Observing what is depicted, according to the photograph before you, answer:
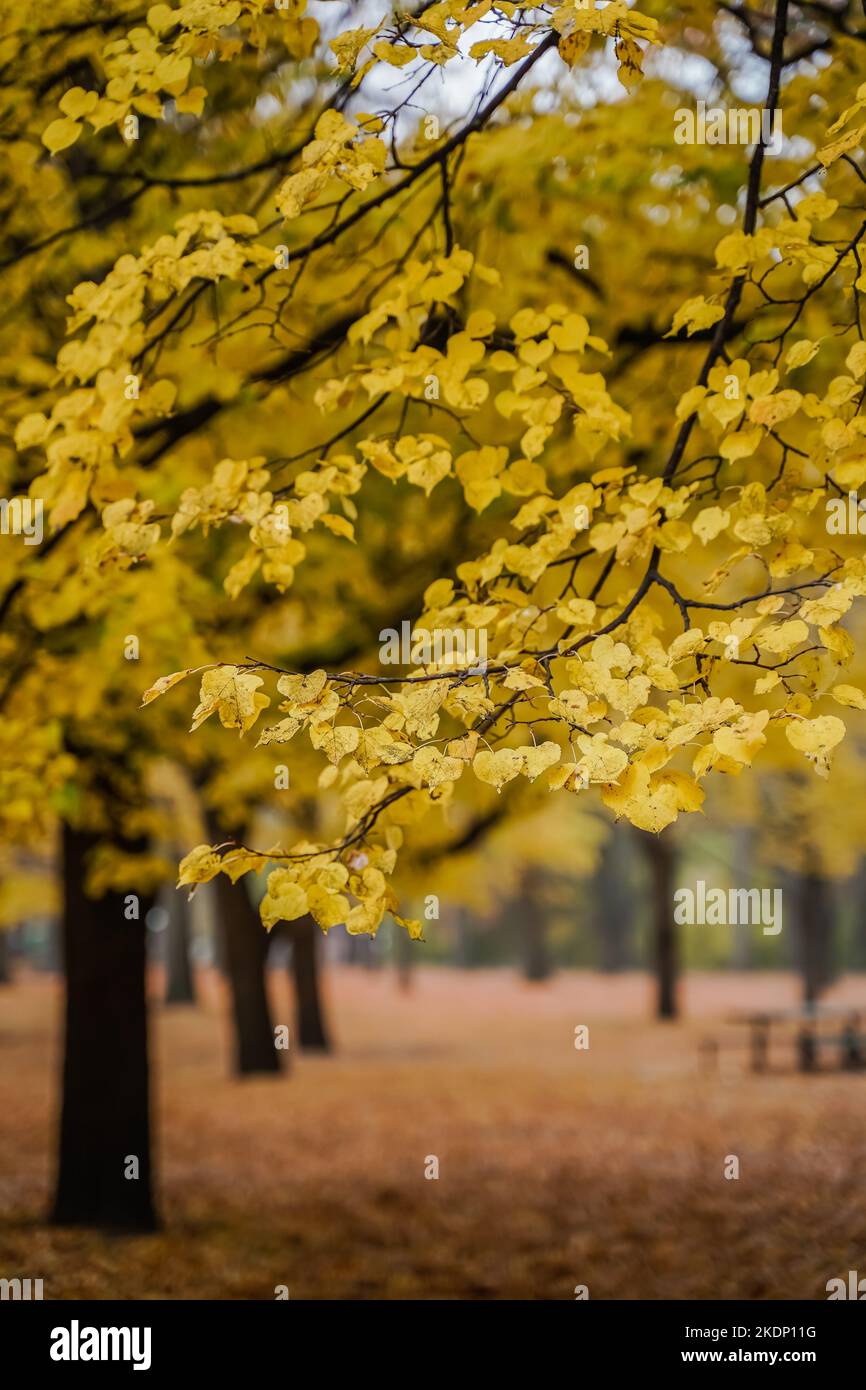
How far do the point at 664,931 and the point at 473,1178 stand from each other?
1347 centimetres

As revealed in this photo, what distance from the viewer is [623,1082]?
48.4ft

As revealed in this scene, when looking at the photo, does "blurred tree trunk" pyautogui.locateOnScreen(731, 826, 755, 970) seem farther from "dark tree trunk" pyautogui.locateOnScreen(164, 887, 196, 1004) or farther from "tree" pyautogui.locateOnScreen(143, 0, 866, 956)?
"tree" pyautogui.locateOnScreen(143, 0, 866, 956)

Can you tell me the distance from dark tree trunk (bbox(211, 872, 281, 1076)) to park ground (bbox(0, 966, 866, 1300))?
506 millimetres

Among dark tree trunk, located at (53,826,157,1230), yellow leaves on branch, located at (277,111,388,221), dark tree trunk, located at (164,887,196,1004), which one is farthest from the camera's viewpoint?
dark tree trunk, located at (164,887,196,1004)

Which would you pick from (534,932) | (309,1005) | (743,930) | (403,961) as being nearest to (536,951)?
(534,932)

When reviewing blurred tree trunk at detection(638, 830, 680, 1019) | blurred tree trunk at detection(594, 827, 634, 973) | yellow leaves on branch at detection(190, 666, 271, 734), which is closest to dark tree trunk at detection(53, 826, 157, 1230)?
yellow leaves on branch at detection(190, 666, 271, 734)

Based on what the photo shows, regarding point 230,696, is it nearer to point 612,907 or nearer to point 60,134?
point 60,134

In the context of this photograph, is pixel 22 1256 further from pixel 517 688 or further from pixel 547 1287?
pixel 517 688

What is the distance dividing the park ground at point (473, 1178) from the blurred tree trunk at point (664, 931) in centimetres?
288

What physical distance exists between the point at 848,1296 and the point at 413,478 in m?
4.47

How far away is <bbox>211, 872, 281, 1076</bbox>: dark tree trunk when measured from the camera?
15.1 meters

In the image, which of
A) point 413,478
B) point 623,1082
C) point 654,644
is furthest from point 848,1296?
point 623,1082

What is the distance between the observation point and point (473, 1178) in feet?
30.6

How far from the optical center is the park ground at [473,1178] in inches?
255
